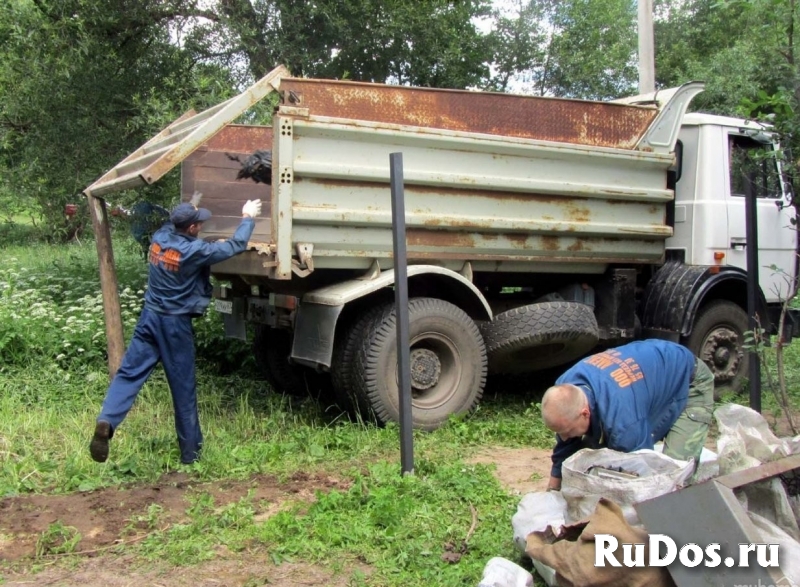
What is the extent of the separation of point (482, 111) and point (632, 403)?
278 cm

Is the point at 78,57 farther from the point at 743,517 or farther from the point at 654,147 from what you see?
the point at 743,517

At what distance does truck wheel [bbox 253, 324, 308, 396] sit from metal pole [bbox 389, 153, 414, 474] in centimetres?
250

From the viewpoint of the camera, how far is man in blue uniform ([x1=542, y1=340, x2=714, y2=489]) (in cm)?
323

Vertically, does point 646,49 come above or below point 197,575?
above

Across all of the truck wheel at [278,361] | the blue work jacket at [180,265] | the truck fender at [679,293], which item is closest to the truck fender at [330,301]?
the blue work jacket at [180,265]

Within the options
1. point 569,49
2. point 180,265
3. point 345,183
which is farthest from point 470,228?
point 569,49

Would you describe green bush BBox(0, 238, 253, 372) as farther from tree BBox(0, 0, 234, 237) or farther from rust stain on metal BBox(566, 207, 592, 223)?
rust stain on metal BBox(566, 207, 592, 223)

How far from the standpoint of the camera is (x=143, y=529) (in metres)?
3.70

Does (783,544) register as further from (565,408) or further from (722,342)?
(722,342)

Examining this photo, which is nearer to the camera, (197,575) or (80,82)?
(197,575)

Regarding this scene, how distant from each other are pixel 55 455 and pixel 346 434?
1.72 meters

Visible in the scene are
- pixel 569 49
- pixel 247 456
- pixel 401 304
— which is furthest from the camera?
pixel 569 49

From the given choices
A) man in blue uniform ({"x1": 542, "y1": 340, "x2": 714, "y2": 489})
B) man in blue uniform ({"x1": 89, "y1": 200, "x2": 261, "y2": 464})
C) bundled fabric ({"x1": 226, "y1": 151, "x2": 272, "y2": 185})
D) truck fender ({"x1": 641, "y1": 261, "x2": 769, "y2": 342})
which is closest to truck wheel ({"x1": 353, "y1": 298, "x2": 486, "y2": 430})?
man in blue uniform ({"x1": 89, "y1": 200, "x2": 261, "y2": 464})

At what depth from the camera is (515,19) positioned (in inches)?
607
